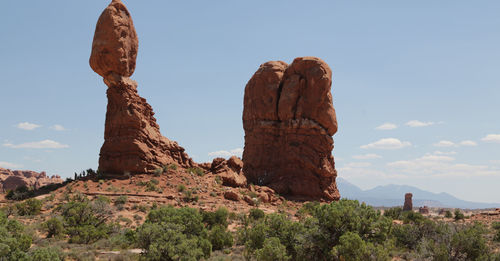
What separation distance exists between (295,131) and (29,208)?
2740cm

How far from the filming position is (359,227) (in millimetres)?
13469

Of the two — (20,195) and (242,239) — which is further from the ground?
(20,195)

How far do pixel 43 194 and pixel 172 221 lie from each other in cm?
1775

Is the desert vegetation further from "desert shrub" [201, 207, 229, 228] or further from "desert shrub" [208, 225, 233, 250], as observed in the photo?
"desert shrub" [201, 207, 229, 228]

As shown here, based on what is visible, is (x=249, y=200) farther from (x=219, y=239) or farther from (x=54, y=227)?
(x=54, y=227)

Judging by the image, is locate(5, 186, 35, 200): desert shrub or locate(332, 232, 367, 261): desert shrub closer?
locate(332, 232, 367, 261): desert shrub

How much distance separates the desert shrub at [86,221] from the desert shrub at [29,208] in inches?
82.4

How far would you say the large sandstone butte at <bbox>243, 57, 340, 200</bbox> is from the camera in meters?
42.1

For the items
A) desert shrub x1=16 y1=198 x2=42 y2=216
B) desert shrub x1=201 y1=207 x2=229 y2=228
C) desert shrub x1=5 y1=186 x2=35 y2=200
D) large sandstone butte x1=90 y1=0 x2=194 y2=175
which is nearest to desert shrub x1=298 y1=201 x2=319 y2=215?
desert shrub x1=201 y1=207 x2=229 y2=228

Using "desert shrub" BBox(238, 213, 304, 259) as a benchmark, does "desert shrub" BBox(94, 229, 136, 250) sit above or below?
below

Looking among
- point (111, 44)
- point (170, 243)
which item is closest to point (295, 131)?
point (111, 44)

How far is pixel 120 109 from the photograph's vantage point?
106 ft

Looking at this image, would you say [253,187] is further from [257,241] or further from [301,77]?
[257,241]

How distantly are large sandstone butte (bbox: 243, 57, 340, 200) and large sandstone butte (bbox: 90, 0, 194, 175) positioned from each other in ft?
46.4
